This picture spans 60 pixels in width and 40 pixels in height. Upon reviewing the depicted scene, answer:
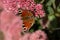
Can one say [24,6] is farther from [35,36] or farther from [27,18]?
[35,36]

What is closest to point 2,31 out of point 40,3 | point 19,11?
point 19,11

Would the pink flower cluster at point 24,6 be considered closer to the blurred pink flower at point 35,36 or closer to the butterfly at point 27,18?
the butterfly at point 27,18

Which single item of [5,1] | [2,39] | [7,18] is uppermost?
[5,1]

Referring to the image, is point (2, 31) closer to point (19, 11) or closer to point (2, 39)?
point (2, 39)

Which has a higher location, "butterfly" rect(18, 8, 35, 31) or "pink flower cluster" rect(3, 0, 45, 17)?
"pink flower cluster" rect(3, 0, 45, 17)

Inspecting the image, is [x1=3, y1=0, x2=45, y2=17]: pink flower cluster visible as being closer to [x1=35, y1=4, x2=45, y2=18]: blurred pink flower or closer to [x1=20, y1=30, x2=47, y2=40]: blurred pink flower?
[x1=35, y1=4, x2=45, y2=18]: blurred pink flower

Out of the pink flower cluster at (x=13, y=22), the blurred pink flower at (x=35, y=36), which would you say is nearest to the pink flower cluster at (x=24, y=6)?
the pink flower cluster at (x=13, y=22)

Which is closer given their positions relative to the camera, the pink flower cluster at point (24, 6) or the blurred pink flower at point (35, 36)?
the blurred pink flower at point (35, 36)

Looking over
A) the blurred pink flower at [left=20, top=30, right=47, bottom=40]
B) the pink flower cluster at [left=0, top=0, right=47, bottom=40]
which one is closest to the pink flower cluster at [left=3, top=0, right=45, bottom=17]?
the pink flower cluster at [left=0, top=0, right=47, bottom=40]
